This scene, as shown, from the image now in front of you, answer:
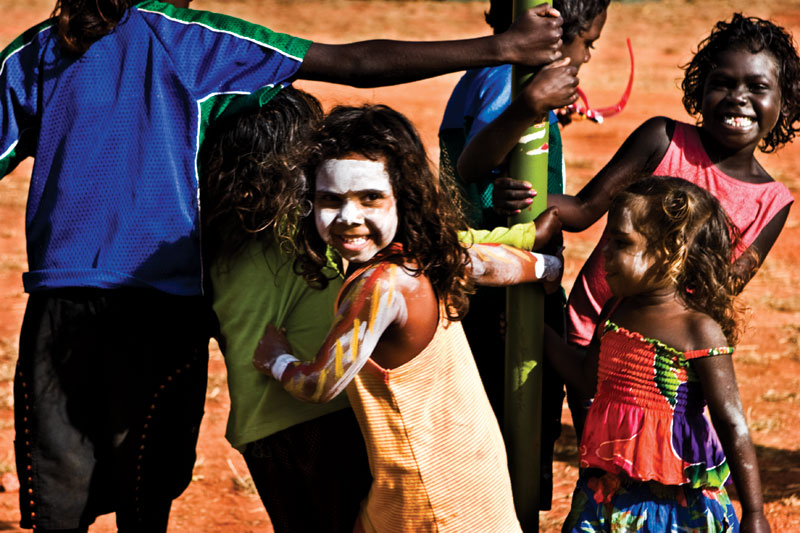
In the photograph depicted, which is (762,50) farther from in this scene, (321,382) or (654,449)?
(321,382)

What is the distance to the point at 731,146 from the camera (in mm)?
2918

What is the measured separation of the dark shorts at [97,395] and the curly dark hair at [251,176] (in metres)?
0.22

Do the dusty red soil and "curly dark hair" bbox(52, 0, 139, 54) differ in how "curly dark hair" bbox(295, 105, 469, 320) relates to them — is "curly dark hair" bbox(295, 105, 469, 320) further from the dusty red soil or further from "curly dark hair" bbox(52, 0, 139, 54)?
"curly dark hair" bbox(52, 0, 139, 54)

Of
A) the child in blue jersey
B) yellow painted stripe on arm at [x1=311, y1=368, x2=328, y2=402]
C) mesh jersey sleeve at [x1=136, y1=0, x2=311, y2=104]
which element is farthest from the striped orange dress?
mesh jersey sleeve at [x1=136, y1=0, x2=311, y2=104]

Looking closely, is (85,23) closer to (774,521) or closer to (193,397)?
(193,397)

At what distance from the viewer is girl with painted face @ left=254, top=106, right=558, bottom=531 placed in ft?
7.91

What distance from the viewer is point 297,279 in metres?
2.75

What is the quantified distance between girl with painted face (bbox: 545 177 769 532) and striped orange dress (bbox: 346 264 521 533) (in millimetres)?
292

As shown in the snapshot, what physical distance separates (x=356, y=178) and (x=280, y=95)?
1.49ft

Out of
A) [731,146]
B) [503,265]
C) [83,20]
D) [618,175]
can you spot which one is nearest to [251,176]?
[83,20]

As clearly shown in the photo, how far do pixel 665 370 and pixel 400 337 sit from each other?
0.64 meters

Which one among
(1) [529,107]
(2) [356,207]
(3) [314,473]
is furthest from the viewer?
(3) [314,473]

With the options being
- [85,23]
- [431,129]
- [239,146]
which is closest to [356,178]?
[239,146]

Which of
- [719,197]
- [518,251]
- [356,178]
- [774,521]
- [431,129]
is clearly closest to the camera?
[356,178]
